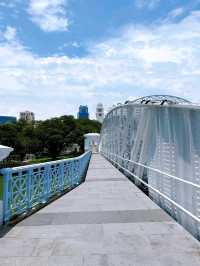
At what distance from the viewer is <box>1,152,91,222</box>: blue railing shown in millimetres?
7191

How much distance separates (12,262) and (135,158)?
10.8 metres

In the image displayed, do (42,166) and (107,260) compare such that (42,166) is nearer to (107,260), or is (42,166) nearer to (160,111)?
(160,111)

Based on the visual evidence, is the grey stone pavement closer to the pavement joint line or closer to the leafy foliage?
the pavement joint line

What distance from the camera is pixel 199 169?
20.9 ft

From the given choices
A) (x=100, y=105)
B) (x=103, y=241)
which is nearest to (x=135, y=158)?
(x=103, y=241)

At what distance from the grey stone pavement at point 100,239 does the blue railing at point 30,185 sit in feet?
1.16

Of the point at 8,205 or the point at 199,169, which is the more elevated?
the point at 199,169

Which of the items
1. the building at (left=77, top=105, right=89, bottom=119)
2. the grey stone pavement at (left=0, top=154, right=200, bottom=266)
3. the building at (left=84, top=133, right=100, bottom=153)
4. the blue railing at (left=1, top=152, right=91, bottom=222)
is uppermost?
the building at (left=77, top=105, right=89, bottom=119)

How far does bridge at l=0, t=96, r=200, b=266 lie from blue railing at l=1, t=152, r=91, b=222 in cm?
2

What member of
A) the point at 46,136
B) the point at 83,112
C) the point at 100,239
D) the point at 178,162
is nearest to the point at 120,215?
the point at 178,162

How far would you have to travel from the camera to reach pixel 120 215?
784cm

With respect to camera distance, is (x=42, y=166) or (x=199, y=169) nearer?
(x=199, y=169)

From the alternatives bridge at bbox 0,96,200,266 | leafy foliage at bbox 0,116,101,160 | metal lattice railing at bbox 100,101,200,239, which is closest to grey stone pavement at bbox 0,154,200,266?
bridge at bbox 0,96,200,266

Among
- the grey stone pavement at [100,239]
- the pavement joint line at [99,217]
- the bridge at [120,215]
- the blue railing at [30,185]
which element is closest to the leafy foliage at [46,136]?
the blue railing at [30,185]
